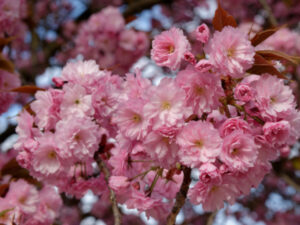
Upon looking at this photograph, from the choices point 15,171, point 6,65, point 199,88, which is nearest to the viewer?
point 199,88

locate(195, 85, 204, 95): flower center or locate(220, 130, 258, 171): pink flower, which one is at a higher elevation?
locate(195, 85, 204, 95): flower center

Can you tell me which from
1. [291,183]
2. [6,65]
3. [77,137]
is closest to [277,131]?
[77,137]

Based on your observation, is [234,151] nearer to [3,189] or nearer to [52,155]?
[52,155]

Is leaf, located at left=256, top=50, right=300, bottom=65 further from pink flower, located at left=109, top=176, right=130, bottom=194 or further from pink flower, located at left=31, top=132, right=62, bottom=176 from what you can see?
pink flower, located at left=31, top=132, right=62, bottom=176

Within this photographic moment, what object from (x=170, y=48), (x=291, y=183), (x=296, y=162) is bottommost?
(x=291, y=183)

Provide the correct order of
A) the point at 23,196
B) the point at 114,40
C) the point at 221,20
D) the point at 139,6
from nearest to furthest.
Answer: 1. the point at 221,20
2. the point at 23,196
3. the point at 114,40
4. the point at 139,6

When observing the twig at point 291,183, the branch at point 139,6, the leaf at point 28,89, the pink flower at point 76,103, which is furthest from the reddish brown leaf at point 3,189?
the branch at point 139,6

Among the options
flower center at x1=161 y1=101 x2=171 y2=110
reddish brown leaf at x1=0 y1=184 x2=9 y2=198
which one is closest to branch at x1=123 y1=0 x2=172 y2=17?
reddish brown leaf at x1=0 y1=184 x2=9 y2=198
